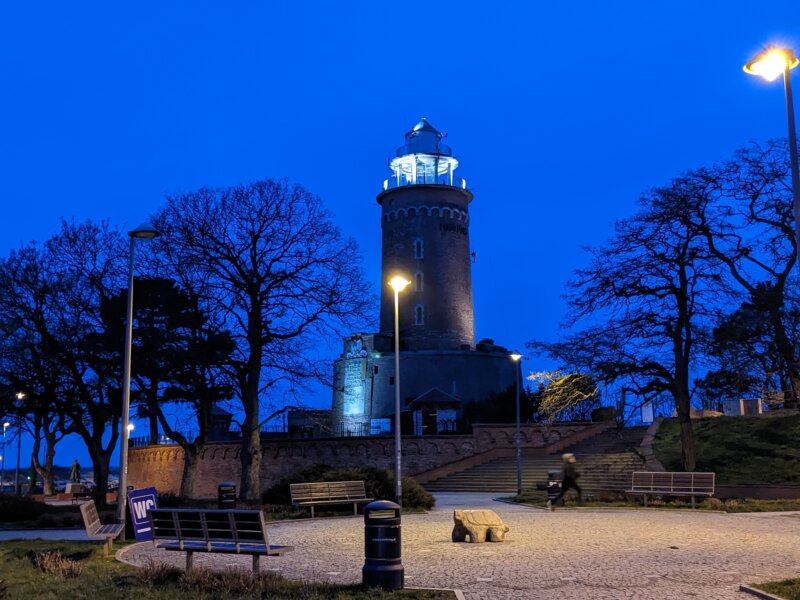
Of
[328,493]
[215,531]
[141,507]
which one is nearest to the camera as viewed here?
[215,531]

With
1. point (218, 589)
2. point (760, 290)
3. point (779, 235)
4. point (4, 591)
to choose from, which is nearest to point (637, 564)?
point (218, 589)

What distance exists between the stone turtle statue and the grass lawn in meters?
5.66

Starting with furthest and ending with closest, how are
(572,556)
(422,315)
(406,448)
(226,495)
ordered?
(422,315) → (406,448) → (226,495) → (572,556)

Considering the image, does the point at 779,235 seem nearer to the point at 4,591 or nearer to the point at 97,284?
the point at 97,284

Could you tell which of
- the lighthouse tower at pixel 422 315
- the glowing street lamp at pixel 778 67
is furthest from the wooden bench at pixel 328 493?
the lighthouse tower at pixel 422 315

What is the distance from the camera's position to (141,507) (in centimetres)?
1577

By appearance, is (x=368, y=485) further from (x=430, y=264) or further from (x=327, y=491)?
(x=430, y=264)

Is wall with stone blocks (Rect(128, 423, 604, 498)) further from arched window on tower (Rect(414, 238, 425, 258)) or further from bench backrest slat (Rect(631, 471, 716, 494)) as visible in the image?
bench backrest slat (Rect(631, 471, 716, 494))

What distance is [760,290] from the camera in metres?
29.5

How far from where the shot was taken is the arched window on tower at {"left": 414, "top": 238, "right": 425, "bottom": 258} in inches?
2318

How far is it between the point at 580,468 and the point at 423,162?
100 ft

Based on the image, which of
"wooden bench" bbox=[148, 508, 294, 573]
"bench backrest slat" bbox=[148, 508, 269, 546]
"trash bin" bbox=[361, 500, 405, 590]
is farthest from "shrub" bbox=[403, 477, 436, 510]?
"trash bin" bbox=[361, 500, 405, 590]

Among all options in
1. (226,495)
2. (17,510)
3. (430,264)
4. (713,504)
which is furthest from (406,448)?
(226,495)

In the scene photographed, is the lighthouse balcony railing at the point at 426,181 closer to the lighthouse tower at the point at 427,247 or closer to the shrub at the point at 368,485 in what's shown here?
the lighthouse tower at the point at 427,247
